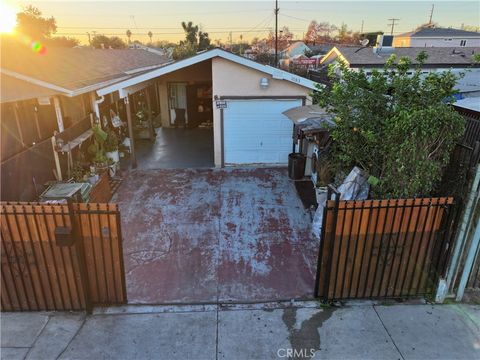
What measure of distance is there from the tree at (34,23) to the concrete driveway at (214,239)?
27125 millimetres

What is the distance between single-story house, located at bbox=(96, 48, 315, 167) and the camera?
9.72m

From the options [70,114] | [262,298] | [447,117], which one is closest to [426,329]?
[262,298]

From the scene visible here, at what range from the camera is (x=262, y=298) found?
16.0 ft

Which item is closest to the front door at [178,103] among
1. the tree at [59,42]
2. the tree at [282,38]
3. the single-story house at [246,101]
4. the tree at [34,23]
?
the single-story house at [246,101]

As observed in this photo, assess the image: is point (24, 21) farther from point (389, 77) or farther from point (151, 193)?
point (389, 77)

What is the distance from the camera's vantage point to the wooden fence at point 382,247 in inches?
169

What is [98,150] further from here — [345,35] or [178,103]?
[345,35]

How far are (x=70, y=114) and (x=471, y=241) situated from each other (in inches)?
393

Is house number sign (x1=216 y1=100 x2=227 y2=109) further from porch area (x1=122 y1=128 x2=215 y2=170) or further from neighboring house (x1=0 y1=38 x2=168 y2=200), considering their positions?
neighboring house (x1=0 y1=38 x2=168 y2=200)

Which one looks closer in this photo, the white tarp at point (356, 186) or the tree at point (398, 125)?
the tree at point (398, 125)

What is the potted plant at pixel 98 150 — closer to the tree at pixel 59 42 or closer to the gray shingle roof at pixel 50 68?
the gray shingle roof at pixel 50 68

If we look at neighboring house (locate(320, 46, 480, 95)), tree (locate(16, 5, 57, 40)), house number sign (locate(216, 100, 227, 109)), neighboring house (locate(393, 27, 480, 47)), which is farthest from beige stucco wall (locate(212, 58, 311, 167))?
neighboring house (locate(393, 27, 480, 47))

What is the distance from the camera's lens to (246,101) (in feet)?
33.9

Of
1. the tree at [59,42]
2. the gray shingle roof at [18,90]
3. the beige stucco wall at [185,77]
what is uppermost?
the tree at [59,42]
